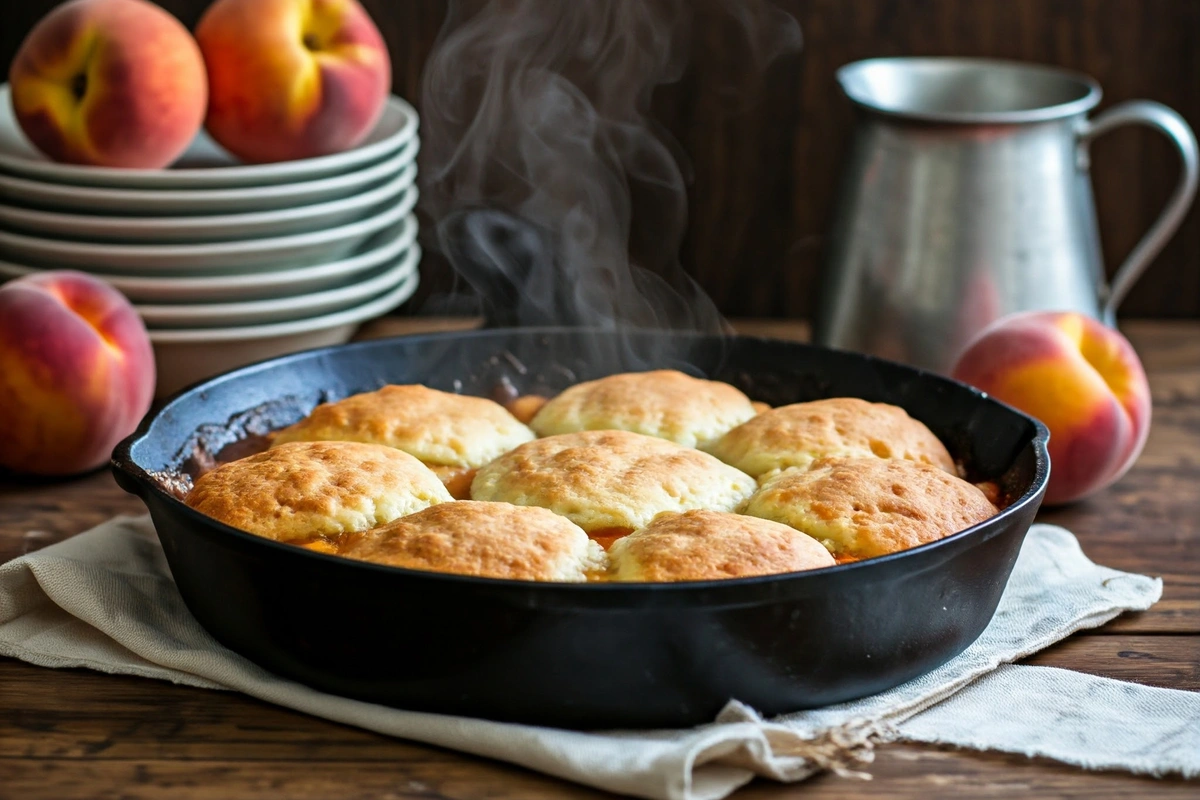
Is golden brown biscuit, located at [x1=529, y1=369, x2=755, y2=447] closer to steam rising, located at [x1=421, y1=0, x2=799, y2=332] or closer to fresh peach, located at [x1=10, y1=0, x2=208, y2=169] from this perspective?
steam rising, located at [x1=421, y1=0, x2=799, y2=332]

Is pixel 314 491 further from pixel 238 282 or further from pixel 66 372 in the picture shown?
pixel 238 282

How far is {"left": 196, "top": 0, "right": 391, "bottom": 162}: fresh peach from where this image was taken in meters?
1.93

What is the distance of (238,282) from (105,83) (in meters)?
0.32

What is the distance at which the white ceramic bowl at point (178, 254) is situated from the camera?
185 cm

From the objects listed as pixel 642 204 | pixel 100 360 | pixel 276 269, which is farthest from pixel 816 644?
pixel 642 204

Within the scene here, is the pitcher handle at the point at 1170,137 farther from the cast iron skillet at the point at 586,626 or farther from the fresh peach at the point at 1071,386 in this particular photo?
the cast iron skillet at the point at 586,626

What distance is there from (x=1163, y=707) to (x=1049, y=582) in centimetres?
26

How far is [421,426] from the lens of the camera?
148 centimetres

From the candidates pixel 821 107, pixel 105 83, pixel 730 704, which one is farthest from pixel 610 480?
pixel 821 107

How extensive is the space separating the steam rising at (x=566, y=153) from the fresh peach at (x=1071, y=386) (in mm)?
615

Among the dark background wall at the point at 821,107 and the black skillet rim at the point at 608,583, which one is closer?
the black skillet rim at the point at 608,583

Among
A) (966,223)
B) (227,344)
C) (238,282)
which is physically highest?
(966,223)

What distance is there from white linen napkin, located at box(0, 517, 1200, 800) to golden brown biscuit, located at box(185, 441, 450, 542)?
12cm

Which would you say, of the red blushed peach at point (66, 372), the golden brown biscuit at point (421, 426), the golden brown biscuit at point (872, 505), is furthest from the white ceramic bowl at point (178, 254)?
the golden brown biscuit at point (872, 505)
